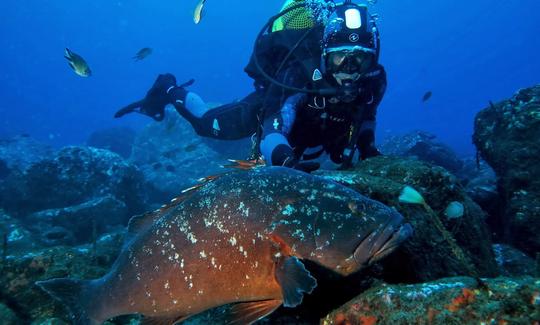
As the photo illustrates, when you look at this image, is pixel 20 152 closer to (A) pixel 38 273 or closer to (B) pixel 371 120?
(A) pixel 38 273

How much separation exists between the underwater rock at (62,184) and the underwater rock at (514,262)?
32.0 ft

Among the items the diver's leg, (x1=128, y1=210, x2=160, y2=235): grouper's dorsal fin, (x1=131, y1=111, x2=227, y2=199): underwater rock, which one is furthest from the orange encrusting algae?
(x1=131, y1=111, x2=227, y2=199): underwater rock

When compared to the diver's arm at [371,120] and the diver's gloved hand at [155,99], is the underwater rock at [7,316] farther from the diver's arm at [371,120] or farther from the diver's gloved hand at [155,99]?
the diver's gloved hand at [155,99]

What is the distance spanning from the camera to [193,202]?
2.34 metres

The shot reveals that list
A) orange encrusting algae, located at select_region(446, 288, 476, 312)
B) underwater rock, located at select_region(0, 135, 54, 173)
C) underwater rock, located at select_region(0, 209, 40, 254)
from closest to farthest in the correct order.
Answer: orange encrusting algae, located at select_region(446, 288, 476, 312) → underwater rock, located at select_region(0, 209, 40, 254) → underwater rock, located at select_region(0, 135, 54, 173)

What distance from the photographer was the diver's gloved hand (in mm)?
9742

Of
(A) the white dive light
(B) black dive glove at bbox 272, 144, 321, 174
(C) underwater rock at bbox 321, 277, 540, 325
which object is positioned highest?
(A) the white dive light

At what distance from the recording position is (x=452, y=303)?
156 centimetres

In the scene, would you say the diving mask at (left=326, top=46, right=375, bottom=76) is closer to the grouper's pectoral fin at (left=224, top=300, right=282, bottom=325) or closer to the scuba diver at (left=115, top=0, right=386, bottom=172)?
the scuba diver at (left=115, top=0, right=386, bottom=172)

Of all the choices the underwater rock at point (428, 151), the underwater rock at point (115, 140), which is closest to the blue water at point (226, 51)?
the underwater rock at point (115, 140)

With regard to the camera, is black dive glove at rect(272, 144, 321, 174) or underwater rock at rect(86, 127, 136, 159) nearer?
black dive glove at rect(272, 144, 321, 174)

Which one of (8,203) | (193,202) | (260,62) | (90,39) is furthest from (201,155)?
(90,39)

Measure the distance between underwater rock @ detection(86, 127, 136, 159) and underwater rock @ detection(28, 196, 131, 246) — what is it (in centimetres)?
1724

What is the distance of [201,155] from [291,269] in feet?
48.7
